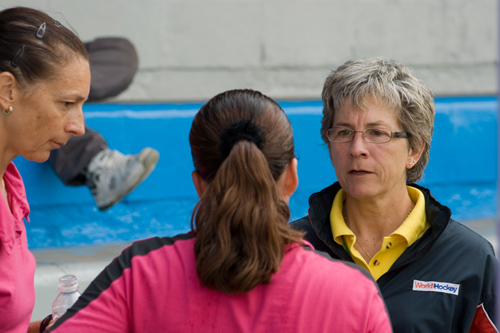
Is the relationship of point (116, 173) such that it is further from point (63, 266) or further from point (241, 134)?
point (241, 134)

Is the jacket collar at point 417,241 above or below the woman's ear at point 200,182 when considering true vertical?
below

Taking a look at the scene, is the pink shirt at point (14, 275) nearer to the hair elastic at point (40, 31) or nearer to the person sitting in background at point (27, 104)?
the person sitting in background at point (27, 104)

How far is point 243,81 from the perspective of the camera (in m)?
4.04

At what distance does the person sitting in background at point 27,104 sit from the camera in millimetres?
1646

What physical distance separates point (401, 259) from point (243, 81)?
2343 mm

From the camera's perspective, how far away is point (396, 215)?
1.99 meters

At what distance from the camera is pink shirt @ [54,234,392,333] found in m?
1.25

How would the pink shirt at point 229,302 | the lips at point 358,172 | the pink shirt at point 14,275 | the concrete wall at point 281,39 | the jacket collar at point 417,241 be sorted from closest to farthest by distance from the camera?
1. the pink shirt at point 229,302
2. the pink shirt at point 14,275
3. the jacket collar at point 417,241
4. the lips at point 358,172
5. the concrete wall at point 281,39

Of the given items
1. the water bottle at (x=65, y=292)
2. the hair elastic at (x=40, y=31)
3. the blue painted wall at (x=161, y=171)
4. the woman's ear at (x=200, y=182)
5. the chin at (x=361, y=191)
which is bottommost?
the blue painted wall at (x=161, y=171)

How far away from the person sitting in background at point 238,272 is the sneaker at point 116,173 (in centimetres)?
183

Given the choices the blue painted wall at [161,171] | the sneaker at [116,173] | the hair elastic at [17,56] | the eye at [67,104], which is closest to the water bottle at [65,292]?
the eye at [67,104]

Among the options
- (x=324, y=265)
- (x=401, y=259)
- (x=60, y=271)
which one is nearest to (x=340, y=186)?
(x=401, y=259)

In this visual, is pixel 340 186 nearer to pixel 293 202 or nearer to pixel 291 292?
pixel 291 292

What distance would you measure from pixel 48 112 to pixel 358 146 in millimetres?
816
